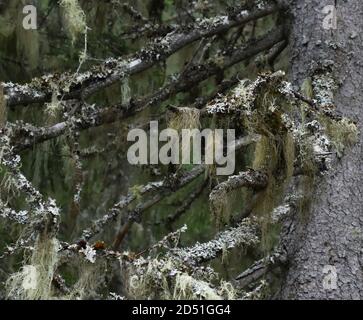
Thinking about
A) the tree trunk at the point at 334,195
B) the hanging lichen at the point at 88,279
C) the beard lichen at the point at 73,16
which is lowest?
the hanging lichen at the point at 88,279

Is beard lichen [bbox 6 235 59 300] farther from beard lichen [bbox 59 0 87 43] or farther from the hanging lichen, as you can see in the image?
beard lichen [bbox 59 0 87 43]

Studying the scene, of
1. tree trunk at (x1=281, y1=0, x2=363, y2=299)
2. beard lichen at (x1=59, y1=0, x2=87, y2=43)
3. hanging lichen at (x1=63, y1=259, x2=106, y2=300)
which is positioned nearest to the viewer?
hanging lichen at (x1=63, y1=259, x2=106, y2=300)

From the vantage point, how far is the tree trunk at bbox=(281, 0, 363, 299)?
4.44 metres

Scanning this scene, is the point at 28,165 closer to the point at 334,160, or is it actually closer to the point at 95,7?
the point at 95,7

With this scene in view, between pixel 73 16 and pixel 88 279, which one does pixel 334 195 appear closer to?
pixel 88 279

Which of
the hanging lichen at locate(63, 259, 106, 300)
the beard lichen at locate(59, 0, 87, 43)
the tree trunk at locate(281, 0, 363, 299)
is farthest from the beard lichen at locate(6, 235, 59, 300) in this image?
the beard lichen at locate(59, 0, 87, 43)

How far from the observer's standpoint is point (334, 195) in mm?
4598

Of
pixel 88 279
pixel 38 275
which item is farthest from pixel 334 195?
pixel 38 275

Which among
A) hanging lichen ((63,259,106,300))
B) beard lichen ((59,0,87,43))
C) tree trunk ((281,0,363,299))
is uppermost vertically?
beard lichen ((59,0,87,43))

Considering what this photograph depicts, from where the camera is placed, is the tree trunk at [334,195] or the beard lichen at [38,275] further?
the tree trunk at [334,195]

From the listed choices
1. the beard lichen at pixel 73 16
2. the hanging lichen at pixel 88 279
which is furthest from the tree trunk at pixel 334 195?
the beard lichen at pixel 73 16

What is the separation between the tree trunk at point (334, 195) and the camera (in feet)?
14.6

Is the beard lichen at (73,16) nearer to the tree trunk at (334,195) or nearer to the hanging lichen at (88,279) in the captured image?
the tree trunk at (334,195)

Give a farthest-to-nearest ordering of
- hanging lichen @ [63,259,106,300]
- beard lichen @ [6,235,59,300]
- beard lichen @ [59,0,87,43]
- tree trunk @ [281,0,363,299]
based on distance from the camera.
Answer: beard lichen @ [59,0,87,43] → tree trunk @ [281,0,363,299] → hanging lichen @ [63,259,106,300] → beard lichen @ [6,235,59,300]
